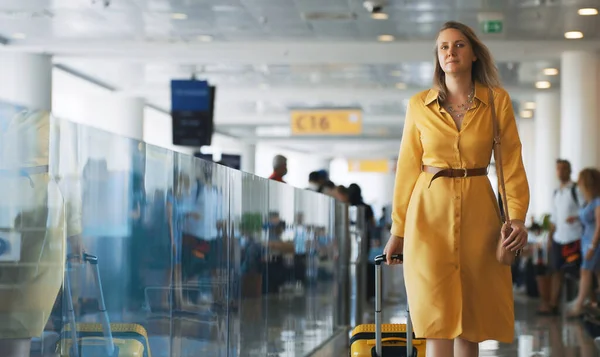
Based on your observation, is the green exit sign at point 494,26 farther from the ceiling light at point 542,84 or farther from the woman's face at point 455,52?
the woman's face at point 455,52

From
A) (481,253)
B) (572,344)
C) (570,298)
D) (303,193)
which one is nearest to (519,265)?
(570,298)

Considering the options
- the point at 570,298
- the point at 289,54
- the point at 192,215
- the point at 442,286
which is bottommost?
the point at 570,298

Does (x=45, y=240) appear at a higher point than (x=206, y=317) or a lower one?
higher

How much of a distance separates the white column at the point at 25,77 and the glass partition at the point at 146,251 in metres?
14.2

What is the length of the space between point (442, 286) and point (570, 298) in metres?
12.3

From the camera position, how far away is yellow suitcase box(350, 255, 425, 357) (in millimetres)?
4684

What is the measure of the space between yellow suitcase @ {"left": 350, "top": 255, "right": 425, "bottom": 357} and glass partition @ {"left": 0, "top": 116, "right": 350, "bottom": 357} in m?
0.49

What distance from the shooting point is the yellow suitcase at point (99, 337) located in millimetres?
2324

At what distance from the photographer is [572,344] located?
845 cm

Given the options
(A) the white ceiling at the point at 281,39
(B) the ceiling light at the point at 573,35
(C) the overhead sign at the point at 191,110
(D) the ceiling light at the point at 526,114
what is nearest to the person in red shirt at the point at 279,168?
(A) the white ceiling at the point at 281,39

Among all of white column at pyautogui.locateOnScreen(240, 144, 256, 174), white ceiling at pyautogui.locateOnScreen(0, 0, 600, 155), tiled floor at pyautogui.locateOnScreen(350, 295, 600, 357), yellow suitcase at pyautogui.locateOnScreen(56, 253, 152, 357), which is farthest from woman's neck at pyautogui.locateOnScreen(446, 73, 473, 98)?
white column at pyautogui.locateOnScreen(240, 144, 256, 174)

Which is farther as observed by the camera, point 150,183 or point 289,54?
point 289,54

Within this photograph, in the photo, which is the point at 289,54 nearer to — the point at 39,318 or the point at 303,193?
the point at 303,193

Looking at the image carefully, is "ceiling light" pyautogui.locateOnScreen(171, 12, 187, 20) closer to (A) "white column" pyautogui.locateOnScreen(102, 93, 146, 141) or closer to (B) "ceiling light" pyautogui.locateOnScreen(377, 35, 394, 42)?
(B) "ceiling light" pyautogui.locateOnScreen(377, 35, 394, 42)
